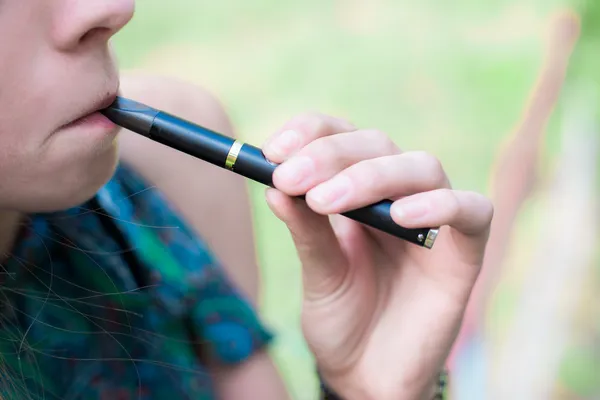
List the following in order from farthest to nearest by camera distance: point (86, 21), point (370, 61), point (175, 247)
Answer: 1. point (370, 61)
2. point (175, 247)
3. point (86, 21)

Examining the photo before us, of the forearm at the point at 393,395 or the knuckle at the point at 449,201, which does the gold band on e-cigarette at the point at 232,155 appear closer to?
the knuckle at the point at 449,201

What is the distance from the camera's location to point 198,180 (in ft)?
2.47

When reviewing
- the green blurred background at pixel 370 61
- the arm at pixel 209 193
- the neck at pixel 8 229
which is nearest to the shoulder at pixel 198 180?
the arm at pixel 209 193

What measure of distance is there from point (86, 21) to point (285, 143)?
6.1 inches

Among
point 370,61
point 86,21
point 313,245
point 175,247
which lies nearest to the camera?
point 86,21

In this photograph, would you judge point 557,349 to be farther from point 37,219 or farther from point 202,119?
point 37,219

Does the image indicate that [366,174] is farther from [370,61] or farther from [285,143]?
[370,61]

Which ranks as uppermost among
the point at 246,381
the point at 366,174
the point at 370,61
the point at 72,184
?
the point at 370,61

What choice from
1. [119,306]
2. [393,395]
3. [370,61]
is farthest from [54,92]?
[370,61]

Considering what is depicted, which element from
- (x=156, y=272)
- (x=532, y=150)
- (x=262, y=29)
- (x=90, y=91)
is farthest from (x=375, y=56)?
(x=90, y=91)

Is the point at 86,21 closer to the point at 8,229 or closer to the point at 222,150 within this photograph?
the point at 222,150

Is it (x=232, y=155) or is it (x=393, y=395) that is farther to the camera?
(x=393, y=395)

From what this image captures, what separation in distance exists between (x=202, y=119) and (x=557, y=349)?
2.61 ft

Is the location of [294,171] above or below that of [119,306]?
above
